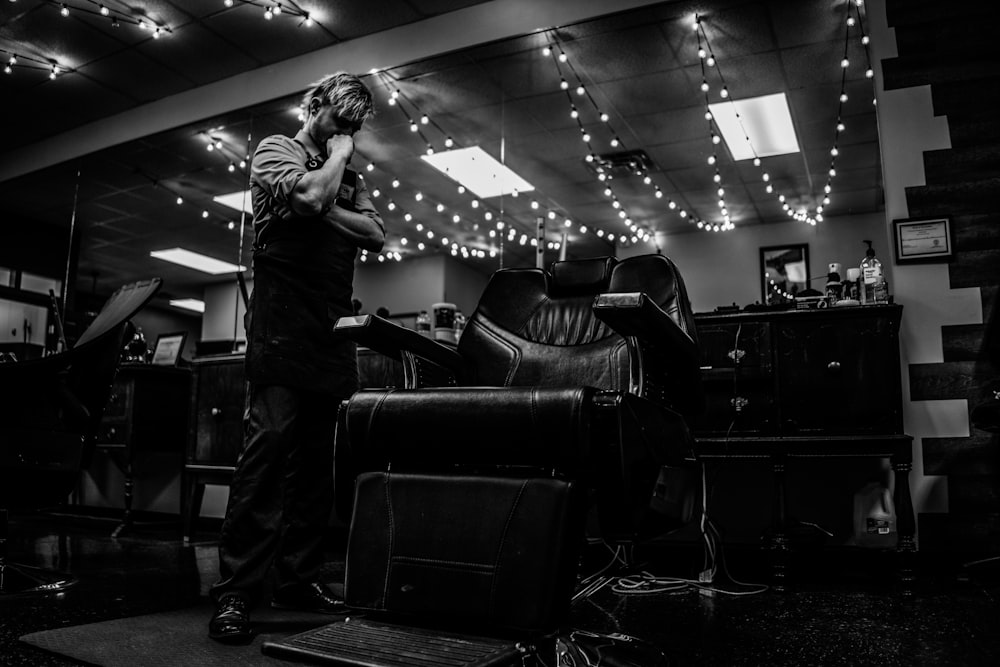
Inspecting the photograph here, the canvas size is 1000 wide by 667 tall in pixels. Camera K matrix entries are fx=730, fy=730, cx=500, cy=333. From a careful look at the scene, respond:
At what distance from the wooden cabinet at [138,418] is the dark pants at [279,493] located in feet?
7.99

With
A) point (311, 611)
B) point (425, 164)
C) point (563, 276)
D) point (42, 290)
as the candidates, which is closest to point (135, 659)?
Result: point (311, 611)

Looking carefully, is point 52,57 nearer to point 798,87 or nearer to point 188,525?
point 188,525

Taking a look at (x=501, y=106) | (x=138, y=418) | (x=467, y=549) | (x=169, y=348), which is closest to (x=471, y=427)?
(x=467, y=549)

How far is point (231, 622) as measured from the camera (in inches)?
65.5

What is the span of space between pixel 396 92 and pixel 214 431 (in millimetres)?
2550

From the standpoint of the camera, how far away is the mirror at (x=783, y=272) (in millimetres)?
3537

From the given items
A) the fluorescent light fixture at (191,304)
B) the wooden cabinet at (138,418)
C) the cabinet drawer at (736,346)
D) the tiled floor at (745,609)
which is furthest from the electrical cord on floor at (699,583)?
the fluorescent light fixture at (191,304)

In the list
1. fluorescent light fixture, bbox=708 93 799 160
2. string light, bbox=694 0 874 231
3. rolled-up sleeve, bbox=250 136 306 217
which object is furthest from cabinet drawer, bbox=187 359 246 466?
fluorescent light fixture, bbox=708 93 799 160

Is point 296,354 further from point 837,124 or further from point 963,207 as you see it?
point 837,124

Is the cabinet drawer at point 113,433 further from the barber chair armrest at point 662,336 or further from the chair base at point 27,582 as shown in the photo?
the barber chair armrest at point 662,336

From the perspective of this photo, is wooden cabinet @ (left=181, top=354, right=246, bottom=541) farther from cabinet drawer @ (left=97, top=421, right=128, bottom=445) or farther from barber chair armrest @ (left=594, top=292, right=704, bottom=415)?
barber chair armrest @ (left=594, top=292, right=704, bottom=415)

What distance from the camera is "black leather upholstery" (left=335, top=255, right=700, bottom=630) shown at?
4.18 feet

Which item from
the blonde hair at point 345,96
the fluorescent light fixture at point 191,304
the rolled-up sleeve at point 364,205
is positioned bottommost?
the rolled-up sleeve at point 364,205

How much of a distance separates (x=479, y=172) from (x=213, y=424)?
8.63ft
